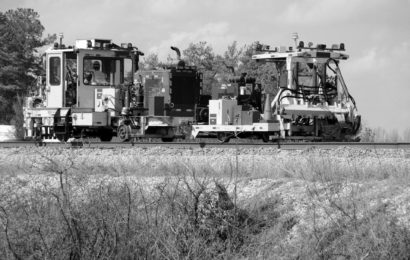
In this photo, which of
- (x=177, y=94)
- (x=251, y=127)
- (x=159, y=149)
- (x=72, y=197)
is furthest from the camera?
(x=177, y=94)

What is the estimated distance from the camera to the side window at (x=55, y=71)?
24594 millimetres

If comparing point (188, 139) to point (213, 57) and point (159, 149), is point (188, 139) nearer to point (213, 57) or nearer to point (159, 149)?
point (159, 149)

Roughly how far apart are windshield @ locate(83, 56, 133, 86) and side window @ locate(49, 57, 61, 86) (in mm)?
977

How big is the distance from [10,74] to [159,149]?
36620 mm

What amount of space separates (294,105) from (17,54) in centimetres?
3574

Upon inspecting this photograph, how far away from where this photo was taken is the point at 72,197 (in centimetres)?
887

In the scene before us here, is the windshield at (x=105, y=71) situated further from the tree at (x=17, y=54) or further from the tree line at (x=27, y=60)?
the tree at (x=17, y=54)

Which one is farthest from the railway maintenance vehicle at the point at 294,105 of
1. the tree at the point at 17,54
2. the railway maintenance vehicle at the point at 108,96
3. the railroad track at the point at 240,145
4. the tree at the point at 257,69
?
the tree at the point at 17,54

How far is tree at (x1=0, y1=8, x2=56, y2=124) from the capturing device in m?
51.9

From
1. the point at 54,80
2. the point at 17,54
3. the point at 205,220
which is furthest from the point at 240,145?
the point at 17,54

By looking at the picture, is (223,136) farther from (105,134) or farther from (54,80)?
(54,80)

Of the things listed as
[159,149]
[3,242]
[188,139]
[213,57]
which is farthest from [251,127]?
[213,57]

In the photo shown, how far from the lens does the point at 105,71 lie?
80.7ft

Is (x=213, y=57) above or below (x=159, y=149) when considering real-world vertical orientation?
above
